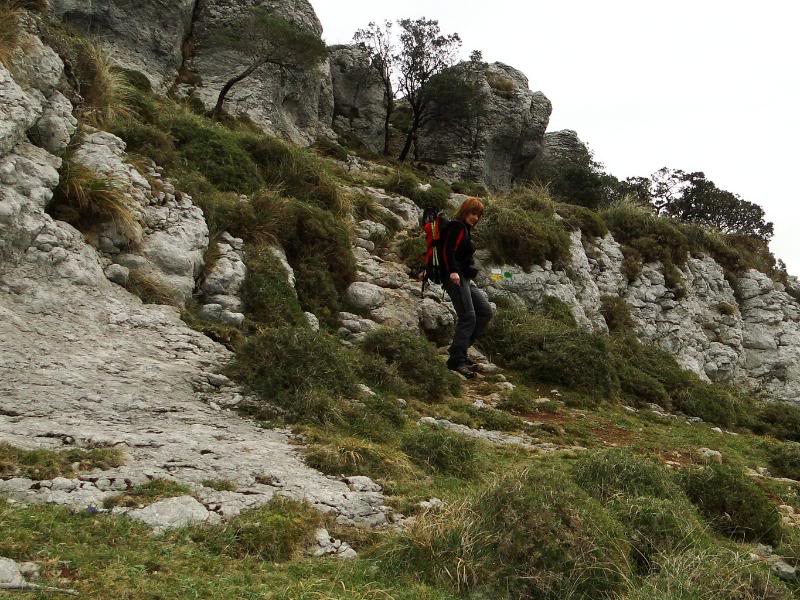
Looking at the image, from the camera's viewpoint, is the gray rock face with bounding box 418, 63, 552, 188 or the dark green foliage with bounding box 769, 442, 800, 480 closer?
the dark green foliage with bounding box 769, 442, 800, 480

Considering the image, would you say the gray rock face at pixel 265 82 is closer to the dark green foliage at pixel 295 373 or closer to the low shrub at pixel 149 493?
the dark green foliage at pixel 295 373

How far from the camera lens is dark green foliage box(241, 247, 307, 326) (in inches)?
331

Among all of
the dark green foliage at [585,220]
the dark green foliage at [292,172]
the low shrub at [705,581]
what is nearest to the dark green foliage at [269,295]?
the dark green foliage at [292,172]

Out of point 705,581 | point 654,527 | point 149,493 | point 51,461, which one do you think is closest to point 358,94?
point 51,461

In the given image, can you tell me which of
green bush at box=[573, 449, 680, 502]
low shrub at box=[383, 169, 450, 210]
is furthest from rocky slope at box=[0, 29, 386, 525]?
low shrub at box=[383, 169, 450, 210]

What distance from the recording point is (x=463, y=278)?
878 centimetres

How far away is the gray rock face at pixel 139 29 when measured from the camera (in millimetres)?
21953

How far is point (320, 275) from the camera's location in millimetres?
10164

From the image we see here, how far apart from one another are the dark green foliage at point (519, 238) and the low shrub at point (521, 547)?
11249 mm

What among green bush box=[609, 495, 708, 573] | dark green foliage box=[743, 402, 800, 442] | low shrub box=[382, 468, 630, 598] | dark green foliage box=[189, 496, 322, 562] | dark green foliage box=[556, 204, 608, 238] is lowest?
dark green foliage box=[189, 496, 322, 562]

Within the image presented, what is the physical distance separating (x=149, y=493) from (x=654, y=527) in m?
3.06

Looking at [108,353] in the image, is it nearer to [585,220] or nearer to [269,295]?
[269,295]

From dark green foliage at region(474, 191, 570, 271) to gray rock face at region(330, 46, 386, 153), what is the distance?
56.0 ft

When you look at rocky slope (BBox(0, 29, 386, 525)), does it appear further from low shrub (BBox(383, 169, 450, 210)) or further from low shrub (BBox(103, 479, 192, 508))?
low shrub (BBox(383, 169, 450, 210))
